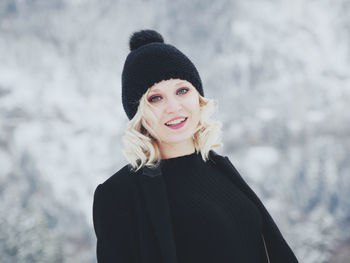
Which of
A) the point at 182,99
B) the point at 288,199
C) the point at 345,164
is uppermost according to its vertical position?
the point at 345,164

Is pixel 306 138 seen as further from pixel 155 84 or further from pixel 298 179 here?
pixel 155 84

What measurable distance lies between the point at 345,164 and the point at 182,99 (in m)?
28.6

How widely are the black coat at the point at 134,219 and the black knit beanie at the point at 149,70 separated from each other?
1.29ft

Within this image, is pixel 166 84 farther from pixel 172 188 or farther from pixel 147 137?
pixel 172 188

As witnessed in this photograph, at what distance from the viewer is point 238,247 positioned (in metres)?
1.59

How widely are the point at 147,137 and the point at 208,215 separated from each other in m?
0.50

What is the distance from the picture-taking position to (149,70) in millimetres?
1638

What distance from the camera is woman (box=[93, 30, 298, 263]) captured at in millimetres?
1455

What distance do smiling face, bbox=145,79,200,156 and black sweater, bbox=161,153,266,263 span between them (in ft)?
0.47

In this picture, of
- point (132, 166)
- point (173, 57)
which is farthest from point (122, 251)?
point (173, 57)

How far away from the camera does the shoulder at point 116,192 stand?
4.91ft

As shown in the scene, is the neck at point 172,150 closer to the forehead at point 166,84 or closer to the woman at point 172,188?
the woman at point 172,188

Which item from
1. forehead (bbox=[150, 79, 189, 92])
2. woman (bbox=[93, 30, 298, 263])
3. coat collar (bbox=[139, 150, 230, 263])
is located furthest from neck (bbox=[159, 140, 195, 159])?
forehead (bbox=[150, 79, 189, 92])

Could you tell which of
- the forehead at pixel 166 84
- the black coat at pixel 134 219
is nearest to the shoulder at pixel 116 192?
the black coat at pixel 134 219
